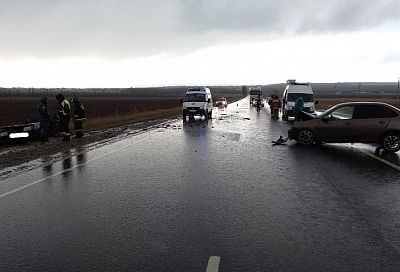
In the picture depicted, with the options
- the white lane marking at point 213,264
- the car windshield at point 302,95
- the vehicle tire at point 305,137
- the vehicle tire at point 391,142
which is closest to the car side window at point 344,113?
the vehicle tire at point 305,137

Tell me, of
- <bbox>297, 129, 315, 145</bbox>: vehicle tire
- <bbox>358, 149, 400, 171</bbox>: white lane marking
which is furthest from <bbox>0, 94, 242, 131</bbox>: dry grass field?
<bbox>358, 149, 400, 171</bbox>: white lane marking

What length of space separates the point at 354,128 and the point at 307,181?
6.06 meters

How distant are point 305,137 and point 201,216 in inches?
385

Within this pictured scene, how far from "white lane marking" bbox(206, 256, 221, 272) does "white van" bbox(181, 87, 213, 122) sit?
25.0 metres

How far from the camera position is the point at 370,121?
1378 centimetres

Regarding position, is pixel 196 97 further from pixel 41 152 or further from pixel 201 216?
pixel 201 216

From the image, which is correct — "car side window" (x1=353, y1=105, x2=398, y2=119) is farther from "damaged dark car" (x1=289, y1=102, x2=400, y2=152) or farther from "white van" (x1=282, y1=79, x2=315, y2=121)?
"white van" (x1=282, y1=79, x2=315, y2=121)

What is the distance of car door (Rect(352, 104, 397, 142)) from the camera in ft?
44.9

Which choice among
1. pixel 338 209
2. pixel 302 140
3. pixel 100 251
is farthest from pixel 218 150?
pixel 100 251

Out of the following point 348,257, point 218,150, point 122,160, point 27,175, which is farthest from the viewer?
point 218,150

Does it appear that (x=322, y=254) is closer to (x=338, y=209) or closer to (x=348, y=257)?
(x=348, y=257)

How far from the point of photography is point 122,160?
11523 mm

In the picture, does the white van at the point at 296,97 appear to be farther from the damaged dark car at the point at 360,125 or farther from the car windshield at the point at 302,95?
the damaged dark car at the point at 360,125

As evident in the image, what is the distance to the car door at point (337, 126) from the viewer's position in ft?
46.0
